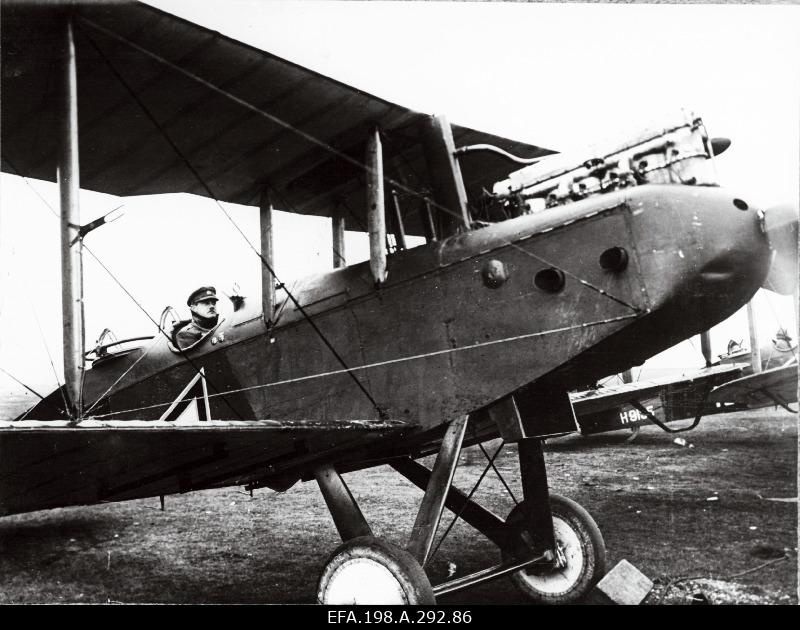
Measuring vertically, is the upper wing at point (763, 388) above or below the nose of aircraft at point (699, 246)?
below

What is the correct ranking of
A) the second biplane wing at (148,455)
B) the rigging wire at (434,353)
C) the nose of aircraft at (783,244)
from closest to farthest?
the second biplane wing at (148,455) → the nose of aircraft at (783,244) → the rigging wire at (434,353)

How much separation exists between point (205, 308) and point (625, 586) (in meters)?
3.54

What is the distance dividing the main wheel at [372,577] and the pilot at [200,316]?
219 cm

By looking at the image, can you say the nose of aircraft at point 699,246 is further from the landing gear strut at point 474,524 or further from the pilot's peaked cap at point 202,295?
the pilot's peaked cap at point 202,295

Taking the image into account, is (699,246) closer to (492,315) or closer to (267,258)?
(492,315)

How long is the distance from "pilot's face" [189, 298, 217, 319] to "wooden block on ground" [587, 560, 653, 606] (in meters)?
3.32

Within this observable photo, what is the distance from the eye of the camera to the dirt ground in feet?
15.3

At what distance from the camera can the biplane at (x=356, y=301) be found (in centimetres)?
326

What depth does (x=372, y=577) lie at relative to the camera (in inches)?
132

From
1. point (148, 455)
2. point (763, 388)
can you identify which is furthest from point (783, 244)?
point (763, 388)

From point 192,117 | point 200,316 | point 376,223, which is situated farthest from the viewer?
point 200,316

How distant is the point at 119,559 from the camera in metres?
6.07

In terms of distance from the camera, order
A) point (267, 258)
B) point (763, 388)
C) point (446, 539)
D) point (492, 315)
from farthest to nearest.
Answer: point (763, 388), point (446, 539), point (267, 258), point (492, 315)

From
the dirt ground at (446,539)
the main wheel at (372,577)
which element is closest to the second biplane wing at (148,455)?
the main wheel at (372,577)
